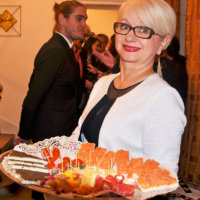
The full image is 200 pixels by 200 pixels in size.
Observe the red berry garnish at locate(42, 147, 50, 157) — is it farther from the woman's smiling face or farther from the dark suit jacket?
the dark suit jacket

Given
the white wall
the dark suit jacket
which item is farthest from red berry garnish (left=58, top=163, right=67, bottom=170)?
the white wall

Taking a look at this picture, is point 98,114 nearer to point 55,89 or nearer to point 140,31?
point 140,31

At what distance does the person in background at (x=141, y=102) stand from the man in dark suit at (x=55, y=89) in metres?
0.85

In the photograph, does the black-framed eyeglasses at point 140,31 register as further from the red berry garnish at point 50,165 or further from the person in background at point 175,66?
the person in background at point 175,66

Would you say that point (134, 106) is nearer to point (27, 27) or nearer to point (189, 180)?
point (189, 180)

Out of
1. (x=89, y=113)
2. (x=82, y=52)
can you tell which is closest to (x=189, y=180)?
(x=82, y=52)

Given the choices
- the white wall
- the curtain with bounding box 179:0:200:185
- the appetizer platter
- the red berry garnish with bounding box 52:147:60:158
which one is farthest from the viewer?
the white wall

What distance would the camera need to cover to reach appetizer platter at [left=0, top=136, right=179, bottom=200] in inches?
34.8

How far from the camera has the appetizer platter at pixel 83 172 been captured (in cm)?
88

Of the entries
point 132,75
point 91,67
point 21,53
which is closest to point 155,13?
point 132,75

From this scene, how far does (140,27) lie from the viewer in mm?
1182

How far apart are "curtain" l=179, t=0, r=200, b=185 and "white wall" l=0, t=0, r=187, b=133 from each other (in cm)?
190

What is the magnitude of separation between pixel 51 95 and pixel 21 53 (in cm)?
281

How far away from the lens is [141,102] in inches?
45.1
